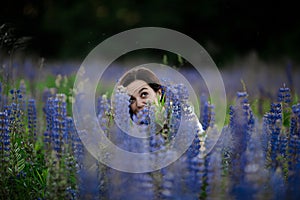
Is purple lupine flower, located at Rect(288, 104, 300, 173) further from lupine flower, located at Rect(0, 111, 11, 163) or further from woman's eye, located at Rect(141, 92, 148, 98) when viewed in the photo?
lupine flower, located at Rect(0, 111, 11, 163)

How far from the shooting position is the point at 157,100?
303 centimetres

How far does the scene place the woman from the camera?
2.58 meters

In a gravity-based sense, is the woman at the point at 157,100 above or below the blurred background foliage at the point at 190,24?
below

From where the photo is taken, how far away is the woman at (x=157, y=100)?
2.58m

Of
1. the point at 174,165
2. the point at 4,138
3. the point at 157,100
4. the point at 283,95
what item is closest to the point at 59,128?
the point at 4,138

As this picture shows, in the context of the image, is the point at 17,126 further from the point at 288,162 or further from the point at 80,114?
the point at 288,162

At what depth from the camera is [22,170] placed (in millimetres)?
2914

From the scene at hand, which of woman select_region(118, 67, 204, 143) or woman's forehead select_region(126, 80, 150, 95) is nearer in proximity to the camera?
woman select_region(118, 67, 204, 143)

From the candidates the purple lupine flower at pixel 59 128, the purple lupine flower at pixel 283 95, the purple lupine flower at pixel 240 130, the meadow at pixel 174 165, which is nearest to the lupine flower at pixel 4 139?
the meadow at pixel 174 165

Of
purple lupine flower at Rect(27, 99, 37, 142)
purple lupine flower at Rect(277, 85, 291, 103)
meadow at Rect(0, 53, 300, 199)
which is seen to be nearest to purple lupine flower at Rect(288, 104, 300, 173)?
meadow at Rect(0, 53, 300, 199)

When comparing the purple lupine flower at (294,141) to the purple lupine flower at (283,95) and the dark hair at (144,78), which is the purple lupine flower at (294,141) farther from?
the dark hair at (144,78)

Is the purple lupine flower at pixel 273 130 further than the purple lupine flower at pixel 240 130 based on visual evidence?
Yes

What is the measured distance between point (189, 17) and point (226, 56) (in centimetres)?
175

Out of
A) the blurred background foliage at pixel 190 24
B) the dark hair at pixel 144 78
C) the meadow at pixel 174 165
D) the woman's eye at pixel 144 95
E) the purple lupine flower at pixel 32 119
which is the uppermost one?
the blurred background foliage at pixel 190 24
